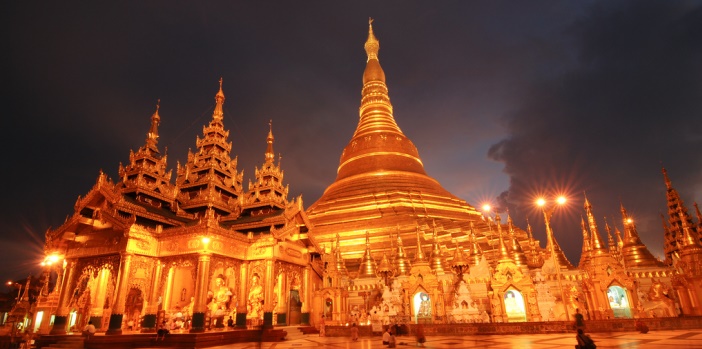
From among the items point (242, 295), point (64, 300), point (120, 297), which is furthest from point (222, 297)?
point (64, 300)

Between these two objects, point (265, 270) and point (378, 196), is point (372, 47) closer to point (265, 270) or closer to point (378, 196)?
point (378, 196)

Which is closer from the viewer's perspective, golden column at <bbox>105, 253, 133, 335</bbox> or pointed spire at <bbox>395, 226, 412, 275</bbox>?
golden column at <bbox>105, 253, 133, 335</bbox>

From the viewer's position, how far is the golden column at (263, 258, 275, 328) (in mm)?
16500

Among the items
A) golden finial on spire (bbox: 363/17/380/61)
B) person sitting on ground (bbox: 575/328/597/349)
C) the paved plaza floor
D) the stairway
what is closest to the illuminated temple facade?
the stairway

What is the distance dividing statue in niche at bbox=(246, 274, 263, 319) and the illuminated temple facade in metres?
0.06

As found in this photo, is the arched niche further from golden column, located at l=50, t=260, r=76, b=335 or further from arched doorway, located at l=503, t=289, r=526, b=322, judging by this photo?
golden column, located at l=50, t=260, r=76, b=335

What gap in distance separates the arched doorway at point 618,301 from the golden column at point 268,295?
15.4 meters

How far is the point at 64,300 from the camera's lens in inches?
642

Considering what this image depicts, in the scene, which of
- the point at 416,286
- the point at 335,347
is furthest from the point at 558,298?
the point at 335,347

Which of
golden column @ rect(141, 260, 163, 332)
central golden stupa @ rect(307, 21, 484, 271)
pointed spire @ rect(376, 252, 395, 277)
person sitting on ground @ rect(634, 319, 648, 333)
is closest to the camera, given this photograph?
person sitting on ground @ rect(634, 319, 648, 333)

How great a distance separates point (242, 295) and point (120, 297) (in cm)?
491

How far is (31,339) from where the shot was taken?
19.1m

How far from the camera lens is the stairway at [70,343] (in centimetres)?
1346

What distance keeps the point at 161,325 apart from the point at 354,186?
79.7 feet
